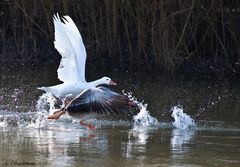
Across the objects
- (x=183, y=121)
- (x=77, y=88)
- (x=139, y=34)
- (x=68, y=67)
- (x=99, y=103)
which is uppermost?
(x=139, y=34)

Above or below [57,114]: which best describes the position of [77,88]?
above

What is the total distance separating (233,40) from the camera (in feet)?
67.2

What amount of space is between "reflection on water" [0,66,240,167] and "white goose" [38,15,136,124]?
36cm

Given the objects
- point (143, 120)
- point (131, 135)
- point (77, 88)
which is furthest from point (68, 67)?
point (131, 135)

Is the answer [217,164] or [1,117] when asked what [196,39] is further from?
[217,164]

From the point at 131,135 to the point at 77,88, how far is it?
124cm

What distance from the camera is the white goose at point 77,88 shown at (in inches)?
388

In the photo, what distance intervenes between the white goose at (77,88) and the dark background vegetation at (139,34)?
7.72m

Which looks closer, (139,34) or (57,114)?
(57,114)

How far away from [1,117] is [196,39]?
394 inches

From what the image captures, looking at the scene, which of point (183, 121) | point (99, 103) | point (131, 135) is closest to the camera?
point (99, 103)

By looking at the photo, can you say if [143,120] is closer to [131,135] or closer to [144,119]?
[144,119]

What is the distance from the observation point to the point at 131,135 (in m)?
10.4

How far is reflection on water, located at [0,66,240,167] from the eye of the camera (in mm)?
8430
